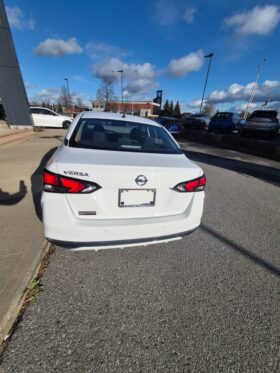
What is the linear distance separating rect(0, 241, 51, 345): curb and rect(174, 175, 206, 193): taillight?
5.75ft

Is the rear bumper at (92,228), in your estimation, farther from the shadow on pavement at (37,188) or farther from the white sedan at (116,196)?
the shadow on pavement at (37,188)

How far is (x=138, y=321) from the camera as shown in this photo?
1.87 metres

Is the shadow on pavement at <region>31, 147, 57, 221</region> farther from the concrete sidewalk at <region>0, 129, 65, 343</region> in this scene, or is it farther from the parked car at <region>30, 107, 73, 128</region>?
the parked car at <region>30, 107, 73, 128</region>

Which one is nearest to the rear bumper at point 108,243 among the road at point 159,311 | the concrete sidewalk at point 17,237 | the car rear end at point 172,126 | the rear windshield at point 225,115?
the road at point 159,311

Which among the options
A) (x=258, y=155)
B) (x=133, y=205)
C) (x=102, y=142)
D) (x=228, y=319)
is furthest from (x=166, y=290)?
(x=258, y=155)

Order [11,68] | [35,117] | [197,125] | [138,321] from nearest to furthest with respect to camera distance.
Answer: [138,321]
[11,68]
[35,117]
[197,125]

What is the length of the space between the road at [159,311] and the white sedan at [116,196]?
20.3 inches

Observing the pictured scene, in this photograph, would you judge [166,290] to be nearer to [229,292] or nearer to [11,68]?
[229,292]

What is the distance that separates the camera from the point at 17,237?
284cm

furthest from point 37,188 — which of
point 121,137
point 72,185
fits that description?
point 72,185

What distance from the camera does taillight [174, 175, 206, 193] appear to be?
7.22 feet

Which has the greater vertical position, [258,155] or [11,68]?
[11,68]

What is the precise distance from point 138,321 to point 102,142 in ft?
6.29

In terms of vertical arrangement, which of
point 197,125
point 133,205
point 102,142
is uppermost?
point 102,142
